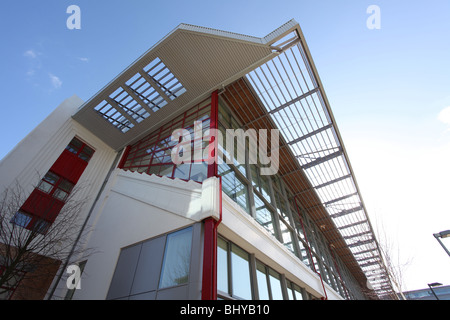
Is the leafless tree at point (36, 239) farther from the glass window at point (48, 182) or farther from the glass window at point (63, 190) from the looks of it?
the glass window at point (48, 182)

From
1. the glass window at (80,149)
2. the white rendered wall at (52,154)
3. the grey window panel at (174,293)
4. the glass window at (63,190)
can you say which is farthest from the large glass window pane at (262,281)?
the glass window at (80,149)

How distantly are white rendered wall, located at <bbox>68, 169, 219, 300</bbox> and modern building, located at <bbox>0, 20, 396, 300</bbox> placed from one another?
0.06m

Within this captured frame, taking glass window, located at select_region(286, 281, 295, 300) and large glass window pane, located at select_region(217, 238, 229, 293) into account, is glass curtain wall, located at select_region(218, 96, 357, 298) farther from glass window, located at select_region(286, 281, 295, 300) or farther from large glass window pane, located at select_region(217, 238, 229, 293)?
large glass window pane, located at select_region(217, 238, 229, 293)

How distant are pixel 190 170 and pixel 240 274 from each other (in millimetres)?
4626

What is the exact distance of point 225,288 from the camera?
776cm

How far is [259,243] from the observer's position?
33.4 ft

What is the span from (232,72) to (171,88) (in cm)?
391

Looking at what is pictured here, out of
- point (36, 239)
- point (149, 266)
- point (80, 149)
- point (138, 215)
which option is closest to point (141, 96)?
point (80, 149)

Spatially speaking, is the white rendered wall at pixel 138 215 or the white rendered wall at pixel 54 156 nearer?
the white rendered wall at pixel 138 215

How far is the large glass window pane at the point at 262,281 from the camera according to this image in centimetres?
966

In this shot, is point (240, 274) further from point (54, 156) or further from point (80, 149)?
point (80, 149)

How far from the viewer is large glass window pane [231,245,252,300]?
8.35m

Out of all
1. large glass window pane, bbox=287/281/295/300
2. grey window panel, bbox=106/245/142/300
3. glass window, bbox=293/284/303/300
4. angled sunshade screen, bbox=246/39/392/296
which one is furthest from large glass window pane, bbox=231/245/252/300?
angled sunshade screen, bbox=246/39/392/296

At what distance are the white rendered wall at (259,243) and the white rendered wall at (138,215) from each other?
1.02 meters
